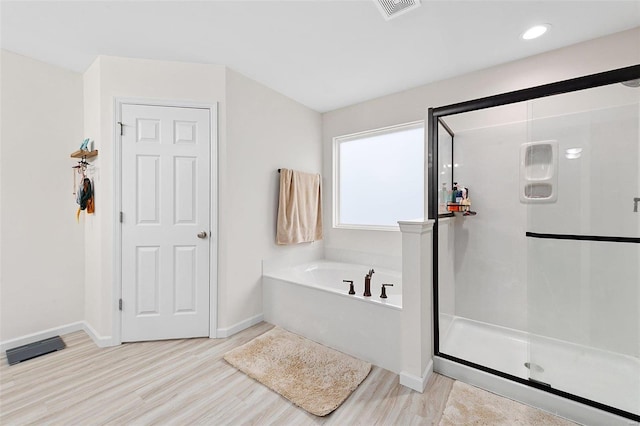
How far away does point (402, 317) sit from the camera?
1.93 m

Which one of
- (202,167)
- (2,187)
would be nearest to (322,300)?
(202,167)

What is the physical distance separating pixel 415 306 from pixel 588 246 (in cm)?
108

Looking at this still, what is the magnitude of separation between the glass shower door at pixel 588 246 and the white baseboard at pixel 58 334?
3.24 m

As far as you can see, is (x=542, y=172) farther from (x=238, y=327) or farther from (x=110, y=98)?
(x=110, y=98)

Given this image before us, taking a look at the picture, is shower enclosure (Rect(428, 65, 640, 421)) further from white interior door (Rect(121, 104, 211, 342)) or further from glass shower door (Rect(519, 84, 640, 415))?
white interior door (Rect(121, 104, 211, 342))

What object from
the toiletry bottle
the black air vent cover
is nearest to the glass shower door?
the toiletry bottle

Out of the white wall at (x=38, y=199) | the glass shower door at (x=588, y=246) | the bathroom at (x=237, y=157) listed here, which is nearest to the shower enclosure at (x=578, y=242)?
the glass shower door at (x=588, y=246)

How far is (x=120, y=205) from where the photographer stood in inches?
93.9

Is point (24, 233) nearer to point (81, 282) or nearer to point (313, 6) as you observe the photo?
point (81, 282)

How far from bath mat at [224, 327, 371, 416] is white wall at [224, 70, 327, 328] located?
1.54 ft

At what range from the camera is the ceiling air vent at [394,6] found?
1.72 m

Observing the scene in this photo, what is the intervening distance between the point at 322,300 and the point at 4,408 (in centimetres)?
209

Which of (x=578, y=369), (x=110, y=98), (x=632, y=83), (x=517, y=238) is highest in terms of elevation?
(x=110, y=98)

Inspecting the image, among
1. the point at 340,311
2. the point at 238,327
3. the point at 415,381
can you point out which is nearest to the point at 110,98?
the point at 238,327
